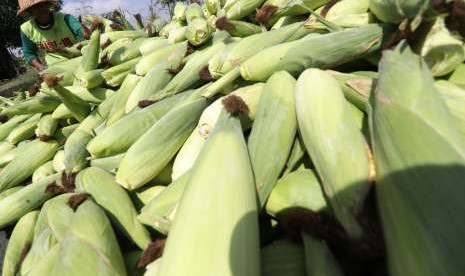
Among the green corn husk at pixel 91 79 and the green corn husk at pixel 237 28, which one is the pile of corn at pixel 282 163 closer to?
the green corn husk at pixel 237 28

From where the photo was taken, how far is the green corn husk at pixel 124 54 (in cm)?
251

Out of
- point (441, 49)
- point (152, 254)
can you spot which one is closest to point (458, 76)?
point (441, 49)

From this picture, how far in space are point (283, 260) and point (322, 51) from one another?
26.6 inches

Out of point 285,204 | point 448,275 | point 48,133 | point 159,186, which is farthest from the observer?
point 48,133

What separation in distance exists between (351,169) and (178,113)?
74 cm

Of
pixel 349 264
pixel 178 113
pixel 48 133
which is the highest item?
pixel 178 113

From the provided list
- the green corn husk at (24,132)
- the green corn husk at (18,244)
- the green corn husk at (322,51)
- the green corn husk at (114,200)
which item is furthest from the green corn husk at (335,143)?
the green corn husk at (24,132)

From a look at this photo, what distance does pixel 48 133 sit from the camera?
2277 millimetres

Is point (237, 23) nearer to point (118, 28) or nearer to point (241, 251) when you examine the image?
point (241, 251)

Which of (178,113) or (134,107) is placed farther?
(134,107)

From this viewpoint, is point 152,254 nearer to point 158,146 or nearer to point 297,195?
point 297,195

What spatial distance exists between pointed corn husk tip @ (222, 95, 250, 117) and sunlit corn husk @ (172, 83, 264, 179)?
0.09 feet

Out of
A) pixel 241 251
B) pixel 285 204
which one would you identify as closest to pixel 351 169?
pixel 285 204

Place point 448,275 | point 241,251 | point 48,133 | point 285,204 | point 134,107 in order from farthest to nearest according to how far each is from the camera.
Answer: point 48,133 < point 134,107 < point 285,204 < point 241,251 < point 448,275
